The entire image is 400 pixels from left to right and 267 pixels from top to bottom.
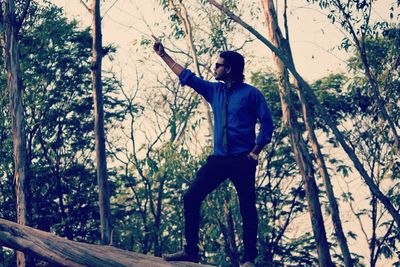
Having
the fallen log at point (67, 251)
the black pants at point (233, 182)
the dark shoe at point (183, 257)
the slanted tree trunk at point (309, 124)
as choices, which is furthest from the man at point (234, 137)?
the slanted tree trunk at point (309, 124)

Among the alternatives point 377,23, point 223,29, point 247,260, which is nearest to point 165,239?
point 223,29

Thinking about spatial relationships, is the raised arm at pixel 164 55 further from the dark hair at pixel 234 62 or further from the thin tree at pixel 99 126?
the thin tree at pixel 99 126

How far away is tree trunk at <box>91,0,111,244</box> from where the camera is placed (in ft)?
46.6

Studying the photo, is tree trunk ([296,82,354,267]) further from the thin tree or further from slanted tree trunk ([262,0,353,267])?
the thin tree

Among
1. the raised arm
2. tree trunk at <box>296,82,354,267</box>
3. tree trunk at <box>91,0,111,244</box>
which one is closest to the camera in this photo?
the raised arm

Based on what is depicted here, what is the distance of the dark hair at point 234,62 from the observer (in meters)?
5.56

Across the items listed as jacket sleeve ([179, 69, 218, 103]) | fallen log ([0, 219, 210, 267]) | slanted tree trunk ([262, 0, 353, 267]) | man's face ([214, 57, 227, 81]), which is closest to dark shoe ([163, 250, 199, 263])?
fallen log ([0, 219, 210, 267])

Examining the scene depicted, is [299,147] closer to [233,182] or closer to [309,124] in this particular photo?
[309,124]

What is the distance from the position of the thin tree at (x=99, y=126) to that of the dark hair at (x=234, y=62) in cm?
893

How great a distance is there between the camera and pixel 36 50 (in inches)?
906

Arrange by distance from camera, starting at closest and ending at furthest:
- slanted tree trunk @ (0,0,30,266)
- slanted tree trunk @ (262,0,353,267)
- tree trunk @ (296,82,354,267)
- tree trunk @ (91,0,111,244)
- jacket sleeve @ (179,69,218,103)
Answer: jacket sleeve @ (179,69,218,103)
tree trunk @ (91,0,111,244)
slanted tree trunk @ (0,0,30,266)
slanted tree trunk @ (262,0,353,267)
tree trunk @ (296,82,354,267)

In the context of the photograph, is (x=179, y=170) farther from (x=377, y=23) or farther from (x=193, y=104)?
(x=377, y=23)

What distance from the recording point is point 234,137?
552 centimetres

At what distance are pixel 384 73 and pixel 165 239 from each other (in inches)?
356
